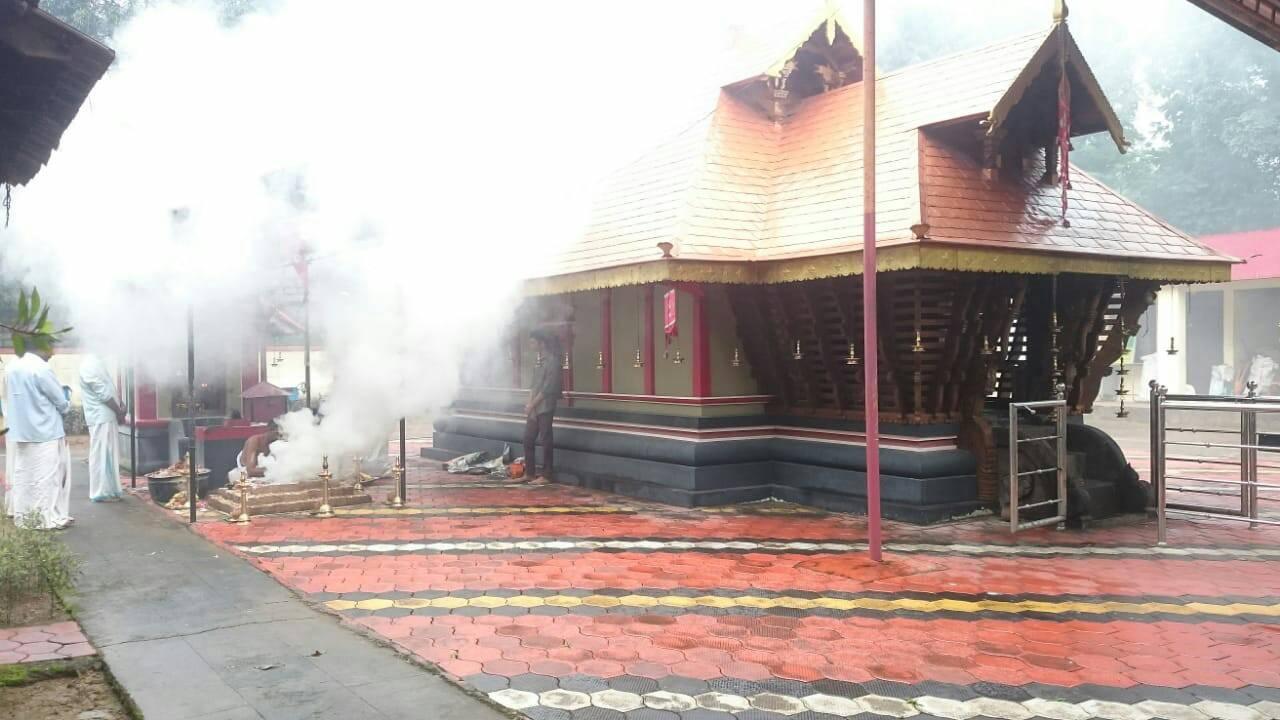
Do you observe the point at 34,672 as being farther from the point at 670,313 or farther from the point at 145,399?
the point at 145,399

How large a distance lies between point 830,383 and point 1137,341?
80.8 feet

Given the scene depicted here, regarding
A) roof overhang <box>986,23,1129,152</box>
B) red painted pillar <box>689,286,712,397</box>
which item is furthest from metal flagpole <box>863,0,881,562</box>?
red painted pillar <box>689,286,712,397</box>

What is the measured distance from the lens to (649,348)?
11664 mm

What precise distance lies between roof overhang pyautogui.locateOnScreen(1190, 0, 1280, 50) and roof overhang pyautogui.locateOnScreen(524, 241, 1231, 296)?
10.0 feet

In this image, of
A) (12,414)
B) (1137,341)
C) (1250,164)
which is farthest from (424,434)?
(1250,164)

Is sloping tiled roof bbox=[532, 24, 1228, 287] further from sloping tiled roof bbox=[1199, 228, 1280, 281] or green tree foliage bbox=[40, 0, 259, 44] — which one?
sloping tiled roof bbox=[1199, 228, 1280, 281]

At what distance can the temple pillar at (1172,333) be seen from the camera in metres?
25.9

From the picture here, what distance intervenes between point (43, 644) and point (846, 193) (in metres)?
7.94

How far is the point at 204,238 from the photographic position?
12102 millimetres

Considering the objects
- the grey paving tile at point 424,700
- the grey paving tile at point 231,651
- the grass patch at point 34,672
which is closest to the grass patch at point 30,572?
the grey paving tile at point 231,651

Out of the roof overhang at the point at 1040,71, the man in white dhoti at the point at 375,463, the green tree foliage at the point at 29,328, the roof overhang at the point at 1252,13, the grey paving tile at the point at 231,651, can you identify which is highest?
the roof overhang at the point at 1040,71


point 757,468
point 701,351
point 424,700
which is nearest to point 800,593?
point 424,700

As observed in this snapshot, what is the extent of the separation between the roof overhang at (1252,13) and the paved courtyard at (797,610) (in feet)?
12.5

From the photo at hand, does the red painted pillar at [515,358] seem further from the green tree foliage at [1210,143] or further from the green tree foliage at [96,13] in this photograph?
the green tree foliage at [1210,143]
